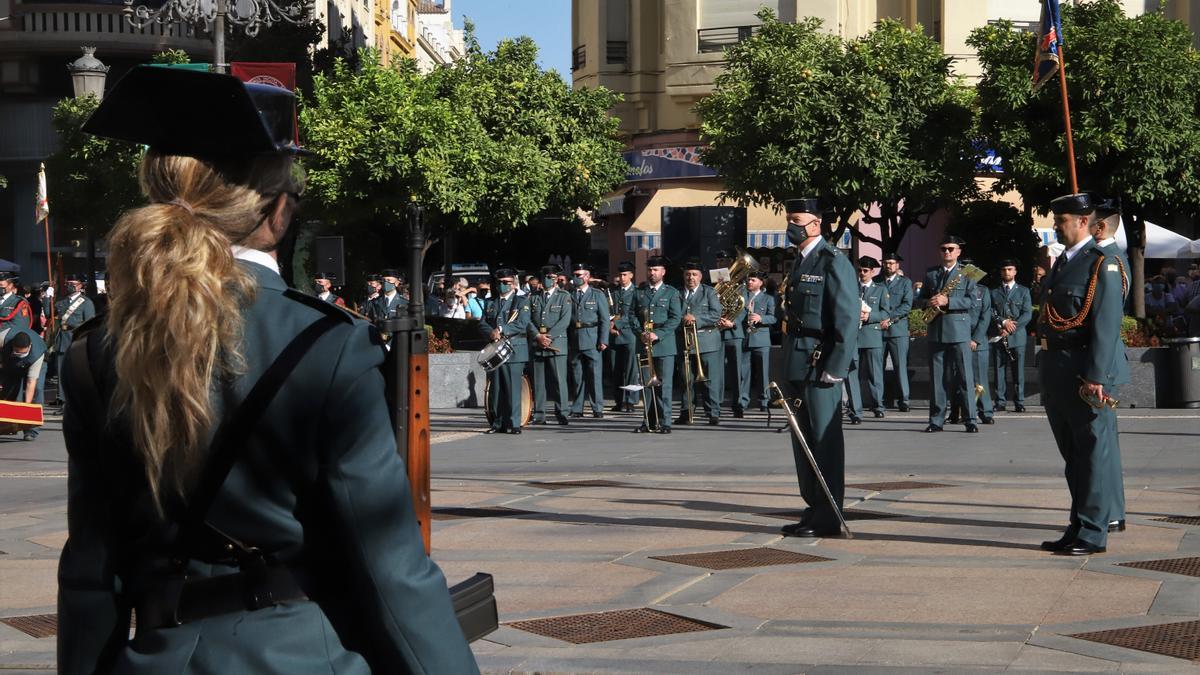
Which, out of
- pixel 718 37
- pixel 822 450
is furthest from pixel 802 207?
pixel 718 37

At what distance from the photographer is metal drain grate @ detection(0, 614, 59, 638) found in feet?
21.8

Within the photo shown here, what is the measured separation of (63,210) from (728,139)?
44.4 ft

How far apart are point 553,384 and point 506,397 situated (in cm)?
223

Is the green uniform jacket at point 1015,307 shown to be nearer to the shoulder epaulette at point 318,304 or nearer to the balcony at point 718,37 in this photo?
the shoulder epaulette at point 318,304

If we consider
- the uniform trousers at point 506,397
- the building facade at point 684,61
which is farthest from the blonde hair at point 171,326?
the building facade at point 684,61

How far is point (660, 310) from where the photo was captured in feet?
62.7

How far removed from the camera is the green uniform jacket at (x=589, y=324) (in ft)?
67.4

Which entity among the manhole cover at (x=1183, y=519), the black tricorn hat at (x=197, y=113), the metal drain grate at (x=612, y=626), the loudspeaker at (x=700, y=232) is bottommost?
the manhole cover at (x=1183, y=519)

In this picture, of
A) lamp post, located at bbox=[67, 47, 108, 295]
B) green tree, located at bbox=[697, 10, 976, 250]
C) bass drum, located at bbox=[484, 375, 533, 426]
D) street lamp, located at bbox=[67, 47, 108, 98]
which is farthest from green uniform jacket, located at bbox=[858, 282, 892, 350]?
street lamp, located at bbox=[67, 47, 108, 98]

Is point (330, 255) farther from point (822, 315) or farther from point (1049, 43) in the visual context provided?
point (1049, 43)

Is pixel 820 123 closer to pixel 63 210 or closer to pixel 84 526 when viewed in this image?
pixel 63 210

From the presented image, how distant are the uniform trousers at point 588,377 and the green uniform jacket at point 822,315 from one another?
447 inches

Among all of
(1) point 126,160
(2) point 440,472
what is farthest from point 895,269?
(1) point 126,160

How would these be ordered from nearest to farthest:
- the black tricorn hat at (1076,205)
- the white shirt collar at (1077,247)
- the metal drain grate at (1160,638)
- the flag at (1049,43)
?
the metal drain grate at (1160,638) → the black tricorn hat at (1076,205) → the white shirt collar at (1077,247) → the flag at (1049,43)
